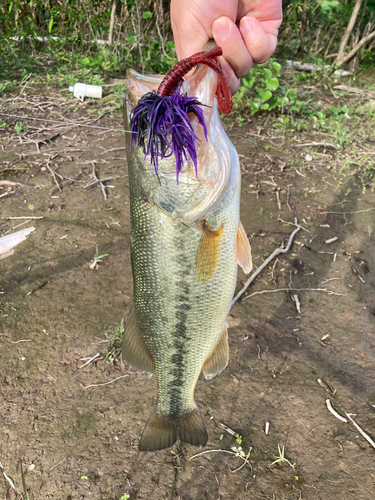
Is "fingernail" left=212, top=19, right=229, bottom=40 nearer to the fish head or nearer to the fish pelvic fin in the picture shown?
the fish head

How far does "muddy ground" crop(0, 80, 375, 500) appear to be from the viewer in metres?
2.42

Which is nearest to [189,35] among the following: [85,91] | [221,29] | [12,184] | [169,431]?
[221,29]

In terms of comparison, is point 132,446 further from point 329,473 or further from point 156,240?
point 156,240

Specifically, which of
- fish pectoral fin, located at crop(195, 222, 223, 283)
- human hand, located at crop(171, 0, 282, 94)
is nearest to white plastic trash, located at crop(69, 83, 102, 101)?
human hand, located at crop(171, 0, 282, 94)

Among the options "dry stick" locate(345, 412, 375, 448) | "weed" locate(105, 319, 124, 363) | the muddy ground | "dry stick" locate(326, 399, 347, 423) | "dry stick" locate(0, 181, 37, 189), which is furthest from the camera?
"dry stick" locate(0, 181, 37, 189)

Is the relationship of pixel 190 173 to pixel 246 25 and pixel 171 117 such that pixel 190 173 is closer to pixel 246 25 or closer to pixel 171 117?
pixel 171 117

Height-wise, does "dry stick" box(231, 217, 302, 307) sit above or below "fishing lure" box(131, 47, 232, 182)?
below

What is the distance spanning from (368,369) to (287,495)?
1.29 meters

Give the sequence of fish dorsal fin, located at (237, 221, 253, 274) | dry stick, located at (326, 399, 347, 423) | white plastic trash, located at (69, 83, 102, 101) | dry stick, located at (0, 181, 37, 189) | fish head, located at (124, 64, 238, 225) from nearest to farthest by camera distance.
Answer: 1. fish head, located at (124, 64, 238, 225)
2. fish dorsal fin, located at (237, 221, 253, 274)
3. dry stick, located at (326, 399, 347, 423)
4. dry stick, located at (0, 181, 37, 189)
5. white plastic trash, located at (69, 83, 102, 101)

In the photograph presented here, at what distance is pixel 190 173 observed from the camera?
1557 millimetres

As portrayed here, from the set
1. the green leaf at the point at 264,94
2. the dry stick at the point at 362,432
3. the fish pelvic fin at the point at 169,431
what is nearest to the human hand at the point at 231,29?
the fish pelvic fin at the point at 169,431

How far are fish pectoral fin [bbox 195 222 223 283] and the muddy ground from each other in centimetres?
156

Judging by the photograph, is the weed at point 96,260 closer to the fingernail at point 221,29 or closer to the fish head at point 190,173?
the fish head at point 190,173

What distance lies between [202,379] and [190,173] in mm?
2021
